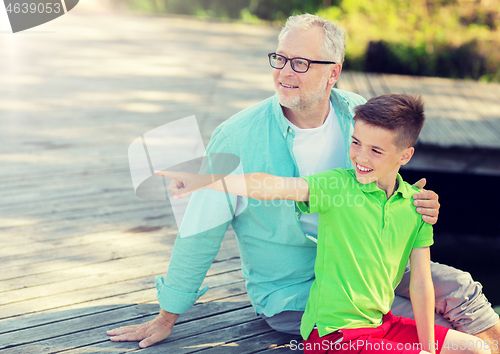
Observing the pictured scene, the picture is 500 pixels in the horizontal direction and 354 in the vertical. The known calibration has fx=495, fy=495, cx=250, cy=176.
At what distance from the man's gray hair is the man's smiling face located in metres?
0.02

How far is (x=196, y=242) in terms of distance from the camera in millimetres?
1787

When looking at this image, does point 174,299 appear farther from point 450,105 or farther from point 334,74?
point 450,105

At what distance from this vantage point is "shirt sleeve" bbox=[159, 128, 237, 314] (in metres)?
1.79

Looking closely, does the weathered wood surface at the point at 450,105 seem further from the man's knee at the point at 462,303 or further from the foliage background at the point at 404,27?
the man's knee at the point at 462,303

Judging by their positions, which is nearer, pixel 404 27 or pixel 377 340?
pixel 377 340

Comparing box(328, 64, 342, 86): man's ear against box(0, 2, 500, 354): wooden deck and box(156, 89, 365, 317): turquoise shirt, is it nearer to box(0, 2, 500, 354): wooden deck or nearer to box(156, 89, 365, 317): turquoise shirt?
box(156, 89, 365, 317): turquoise shirt

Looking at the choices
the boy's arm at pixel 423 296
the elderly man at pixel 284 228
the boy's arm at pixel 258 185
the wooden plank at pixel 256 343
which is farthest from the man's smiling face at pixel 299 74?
the wooden plank at pixel 256 343

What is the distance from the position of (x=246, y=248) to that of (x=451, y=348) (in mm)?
797

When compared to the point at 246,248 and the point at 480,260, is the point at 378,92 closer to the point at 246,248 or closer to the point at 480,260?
the point at 480,260

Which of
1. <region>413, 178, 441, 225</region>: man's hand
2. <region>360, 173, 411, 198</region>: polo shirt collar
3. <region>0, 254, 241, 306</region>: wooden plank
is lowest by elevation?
<region>0, 254, 241, 306</region>: wooden plank

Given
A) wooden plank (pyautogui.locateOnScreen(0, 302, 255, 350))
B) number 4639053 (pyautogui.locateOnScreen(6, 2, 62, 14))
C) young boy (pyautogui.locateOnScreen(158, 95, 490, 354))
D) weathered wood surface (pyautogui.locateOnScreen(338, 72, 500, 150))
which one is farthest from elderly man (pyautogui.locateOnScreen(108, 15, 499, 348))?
number 4639053 (pyautogui.locateOnScreen(6, 2, 62, 14))

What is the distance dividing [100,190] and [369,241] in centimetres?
216

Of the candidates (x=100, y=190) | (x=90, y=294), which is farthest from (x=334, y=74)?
(x=100, y=190)

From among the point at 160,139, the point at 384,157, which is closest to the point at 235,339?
the point at 384,157
